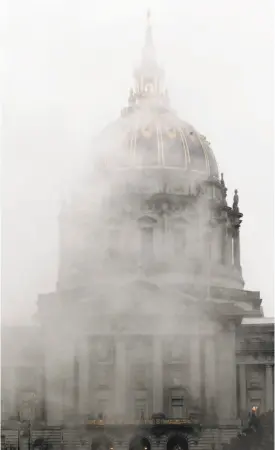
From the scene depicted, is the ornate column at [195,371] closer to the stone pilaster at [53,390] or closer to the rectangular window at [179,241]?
the stone pilaster at [53,390]

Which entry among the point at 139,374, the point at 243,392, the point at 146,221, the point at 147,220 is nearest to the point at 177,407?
the point at 139,374

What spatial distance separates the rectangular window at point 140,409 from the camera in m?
19.0

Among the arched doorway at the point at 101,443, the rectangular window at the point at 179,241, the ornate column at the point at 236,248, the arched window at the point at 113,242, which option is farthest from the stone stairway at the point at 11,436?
the ornate column at the point at 236,248

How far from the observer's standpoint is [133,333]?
2059cm

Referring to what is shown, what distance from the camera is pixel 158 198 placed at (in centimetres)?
2948

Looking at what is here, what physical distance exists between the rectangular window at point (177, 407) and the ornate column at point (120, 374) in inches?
39.7

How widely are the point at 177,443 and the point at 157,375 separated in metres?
1.63

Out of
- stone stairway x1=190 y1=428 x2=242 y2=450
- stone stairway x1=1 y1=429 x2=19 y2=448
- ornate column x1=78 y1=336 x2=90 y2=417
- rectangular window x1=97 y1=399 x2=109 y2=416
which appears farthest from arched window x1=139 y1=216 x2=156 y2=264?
stone stairway x1=1 y1=429 x2=19 y2=448

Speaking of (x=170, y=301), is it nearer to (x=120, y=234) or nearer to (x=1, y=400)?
(x=120, y=234)

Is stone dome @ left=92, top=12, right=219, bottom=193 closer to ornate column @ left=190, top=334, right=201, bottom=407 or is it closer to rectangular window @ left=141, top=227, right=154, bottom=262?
rectangular window @ left=141, top=227, right=154, bottom=262

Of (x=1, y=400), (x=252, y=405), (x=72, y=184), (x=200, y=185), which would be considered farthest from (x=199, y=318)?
(x=200, y=185)

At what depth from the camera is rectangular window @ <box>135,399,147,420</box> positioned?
1899cm

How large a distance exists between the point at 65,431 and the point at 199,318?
399 cm

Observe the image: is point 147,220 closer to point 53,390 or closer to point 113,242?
point 113,242
